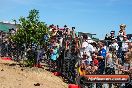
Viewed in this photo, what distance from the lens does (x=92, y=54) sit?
19.0 metres

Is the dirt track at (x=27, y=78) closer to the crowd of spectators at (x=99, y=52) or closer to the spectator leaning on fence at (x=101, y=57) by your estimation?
the crowd of spectators at (x=99, y=52)

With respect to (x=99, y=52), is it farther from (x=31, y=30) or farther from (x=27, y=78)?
(x=31, y=30)

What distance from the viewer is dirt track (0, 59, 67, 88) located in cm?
1879

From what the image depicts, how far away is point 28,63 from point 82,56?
761 centimetres

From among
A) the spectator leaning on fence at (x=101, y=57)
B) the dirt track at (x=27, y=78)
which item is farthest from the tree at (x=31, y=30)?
the spectator leaning on fence at (x=101, y=57)

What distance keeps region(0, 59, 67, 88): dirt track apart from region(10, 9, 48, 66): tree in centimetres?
208

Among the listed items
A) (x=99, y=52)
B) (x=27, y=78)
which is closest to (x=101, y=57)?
(x=99, y=52)

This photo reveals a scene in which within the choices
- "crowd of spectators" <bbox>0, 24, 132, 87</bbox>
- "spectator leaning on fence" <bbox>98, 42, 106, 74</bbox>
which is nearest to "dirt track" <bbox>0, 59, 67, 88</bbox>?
"crowd of spectators" <bbox>0, 24, 132, 87</bbox>

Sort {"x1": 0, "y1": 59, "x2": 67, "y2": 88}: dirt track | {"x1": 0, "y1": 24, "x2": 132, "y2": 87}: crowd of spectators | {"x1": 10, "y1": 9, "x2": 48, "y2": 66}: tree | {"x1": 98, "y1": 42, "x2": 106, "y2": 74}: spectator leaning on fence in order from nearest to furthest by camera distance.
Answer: {"x1": 0, "y1": 24, "x2": 132, "y2": 87}: crowd of spectators → {"x1": 98, "y1": 42, "x2": 106, "y2": 74}: spectator leaning on fence → {"x1": 0, "y1": 59, "x2": 67, "y2": 88}: dirt track → {"x1": 10, "y1": 9, "x2": 48, "y2": 66}: tree

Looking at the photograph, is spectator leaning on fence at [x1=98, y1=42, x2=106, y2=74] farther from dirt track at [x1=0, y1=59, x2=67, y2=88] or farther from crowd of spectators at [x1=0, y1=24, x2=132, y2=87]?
dirt track at [x1=0, y1=59, x2=67, y2=88]

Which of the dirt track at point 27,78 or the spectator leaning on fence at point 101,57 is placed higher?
the spectator leaning on fence at point 101,57

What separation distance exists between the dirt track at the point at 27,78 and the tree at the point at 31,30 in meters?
2.08

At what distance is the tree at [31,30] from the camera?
2534 centimetres

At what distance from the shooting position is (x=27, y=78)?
20.7 metres
